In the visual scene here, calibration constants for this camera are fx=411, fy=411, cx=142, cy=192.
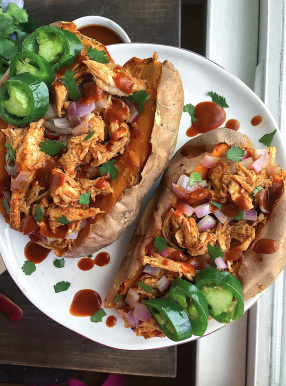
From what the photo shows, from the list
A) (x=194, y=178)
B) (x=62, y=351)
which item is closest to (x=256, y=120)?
(x=194, y=178)

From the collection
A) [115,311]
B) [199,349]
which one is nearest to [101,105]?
[115,311]

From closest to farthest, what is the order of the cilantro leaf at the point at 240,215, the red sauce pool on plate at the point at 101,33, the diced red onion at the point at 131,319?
the cilantro leaf at the point at 240,215
the diced red onion at the point at 131,319
the red sauce pool on plate at the point at 101,33

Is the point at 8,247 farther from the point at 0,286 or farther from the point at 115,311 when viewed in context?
the point at 115,311

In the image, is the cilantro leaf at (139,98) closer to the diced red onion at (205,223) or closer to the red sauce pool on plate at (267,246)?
the diced red onion at (205,223)

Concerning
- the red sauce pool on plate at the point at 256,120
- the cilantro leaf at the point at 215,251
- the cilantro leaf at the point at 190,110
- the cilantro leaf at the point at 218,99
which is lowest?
the cilantro leaf at the point at 215,251

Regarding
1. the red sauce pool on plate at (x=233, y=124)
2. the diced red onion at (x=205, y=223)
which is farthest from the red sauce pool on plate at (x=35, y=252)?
the red sauce pool on plate at (x=233, y=124)

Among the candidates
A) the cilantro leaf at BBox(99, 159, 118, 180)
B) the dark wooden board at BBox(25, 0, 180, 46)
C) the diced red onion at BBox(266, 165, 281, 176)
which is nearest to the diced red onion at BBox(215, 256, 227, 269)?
the diced red onion at BBox(266, 165, 281, 176)
